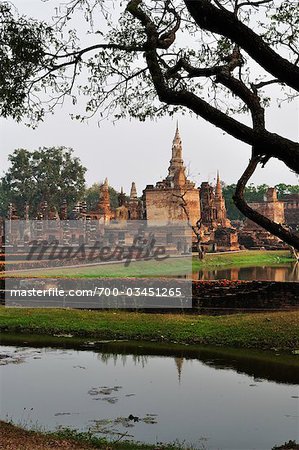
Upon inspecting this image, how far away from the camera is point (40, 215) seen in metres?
42.6

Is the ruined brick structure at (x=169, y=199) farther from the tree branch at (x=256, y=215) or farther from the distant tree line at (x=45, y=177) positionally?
the tree branch at (x=256, y=215)

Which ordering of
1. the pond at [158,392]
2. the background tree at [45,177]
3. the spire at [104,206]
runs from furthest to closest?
1. the background tree at [45,177]
2. the spire at [104,206]
3. the pond at [158,392]

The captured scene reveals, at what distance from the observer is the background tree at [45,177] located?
213 feet

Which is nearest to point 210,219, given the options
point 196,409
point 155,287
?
point 155,287

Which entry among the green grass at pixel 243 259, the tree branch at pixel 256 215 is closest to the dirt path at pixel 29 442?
the tree branch at pixel 256 215

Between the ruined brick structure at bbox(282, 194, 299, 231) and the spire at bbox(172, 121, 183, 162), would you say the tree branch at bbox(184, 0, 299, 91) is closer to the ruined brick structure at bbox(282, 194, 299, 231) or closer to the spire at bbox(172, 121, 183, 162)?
the spire at bbox(172, 121, 183, 162)

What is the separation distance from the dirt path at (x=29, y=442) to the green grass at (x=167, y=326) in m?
7.87

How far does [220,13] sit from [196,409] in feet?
19.1

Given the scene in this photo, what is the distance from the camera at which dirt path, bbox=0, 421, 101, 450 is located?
6.58m

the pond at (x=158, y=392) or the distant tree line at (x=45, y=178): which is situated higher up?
the distant tree line at (x=45, y=178)

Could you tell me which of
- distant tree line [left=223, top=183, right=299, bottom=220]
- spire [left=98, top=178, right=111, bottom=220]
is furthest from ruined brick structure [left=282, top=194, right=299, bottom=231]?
spire [left=98, top=178, right=111, bottom=220]

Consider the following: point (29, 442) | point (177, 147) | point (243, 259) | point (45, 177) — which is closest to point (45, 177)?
point (45, 177)

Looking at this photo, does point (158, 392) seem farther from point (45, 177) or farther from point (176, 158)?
point (45, 177)

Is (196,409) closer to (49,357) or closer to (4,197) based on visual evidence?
(49,357)
